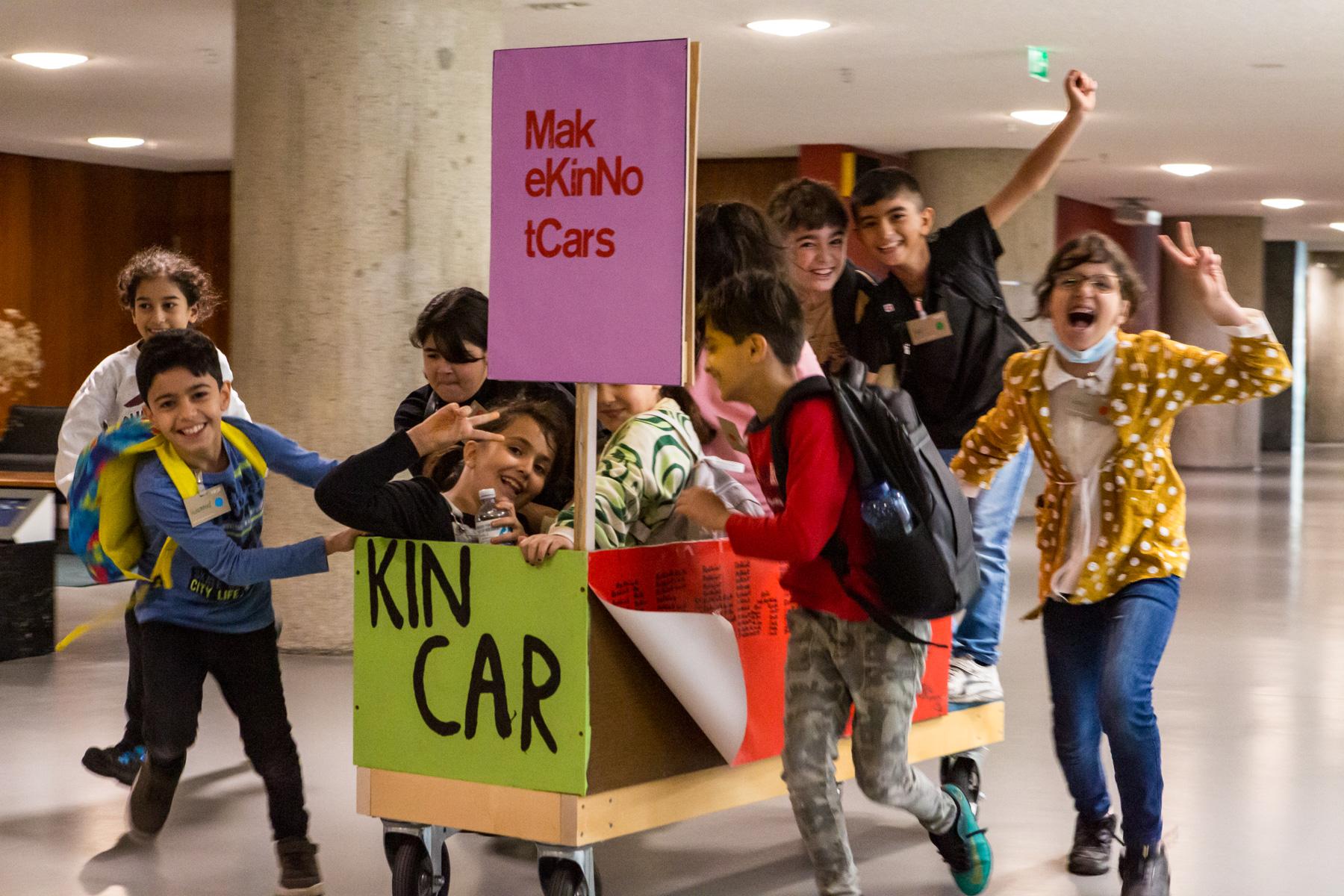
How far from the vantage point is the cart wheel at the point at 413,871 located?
9.76 feet

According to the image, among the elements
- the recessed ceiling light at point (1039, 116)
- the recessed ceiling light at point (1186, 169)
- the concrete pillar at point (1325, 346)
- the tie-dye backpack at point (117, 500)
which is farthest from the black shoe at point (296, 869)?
the concrete pillar at point (1325, 346)

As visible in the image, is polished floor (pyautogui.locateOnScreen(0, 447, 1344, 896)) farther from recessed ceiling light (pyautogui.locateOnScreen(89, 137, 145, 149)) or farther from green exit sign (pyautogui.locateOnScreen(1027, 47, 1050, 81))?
recessed ceiling light (pyautogui.locateOnScreen(89, 137, 145, 149))

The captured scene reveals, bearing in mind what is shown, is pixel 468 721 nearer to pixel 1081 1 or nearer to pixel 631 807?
pixel 631 807

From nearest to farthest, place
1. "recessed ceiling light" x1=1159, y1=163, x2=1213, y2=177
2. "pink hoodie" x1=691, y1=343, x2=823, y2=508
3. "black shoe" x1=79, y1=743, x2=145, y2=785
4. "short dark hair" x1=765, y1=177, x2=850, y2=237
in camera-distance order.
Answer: "pink hoodie" x1=691, y1=343, x2=823, y2=508 < "short dark hair" x1=765, y1=177, x2=850, y2=237 < "black shoe" x1=79, y1=743, x2=145, y2=785 < "recessed ceiling light" x1=1159, y1=163, x2=1213, y2=177

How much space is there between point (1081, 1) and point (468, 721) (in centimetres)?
578

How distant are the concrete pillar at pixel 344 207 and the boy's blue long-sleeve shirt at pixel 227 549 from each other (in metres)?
2.66

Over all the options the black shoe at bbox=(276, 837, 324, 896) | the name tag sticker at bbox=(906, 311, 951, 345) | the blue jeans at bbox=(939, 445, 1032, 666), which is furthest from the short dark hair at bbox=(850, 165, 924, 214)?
the black shoe at bbox=(276, 837, 324, 896)

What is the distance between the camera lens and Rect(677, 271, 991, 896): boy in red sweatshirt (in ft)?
9.25

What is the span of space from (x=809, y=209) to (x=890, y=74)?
5.98m

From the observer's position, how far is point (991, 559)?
4.00m

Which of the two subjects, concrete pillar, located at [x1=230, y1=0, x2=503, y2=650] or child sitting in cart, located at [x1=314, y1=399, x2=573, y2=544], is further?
concrete pillar, located at [x1=230, y1=0, x2=503, y2=650]

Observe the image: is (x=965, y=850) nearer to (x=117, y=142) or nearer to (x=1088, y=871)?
(x=1088, y=871)

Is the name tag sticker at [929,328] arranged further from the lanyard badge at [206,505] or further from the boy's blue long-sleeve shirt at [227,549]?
the lanyard badge at [206,505]

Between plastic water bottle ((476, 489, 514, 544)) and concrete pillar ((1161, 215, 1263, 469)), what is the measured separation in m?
17.8
